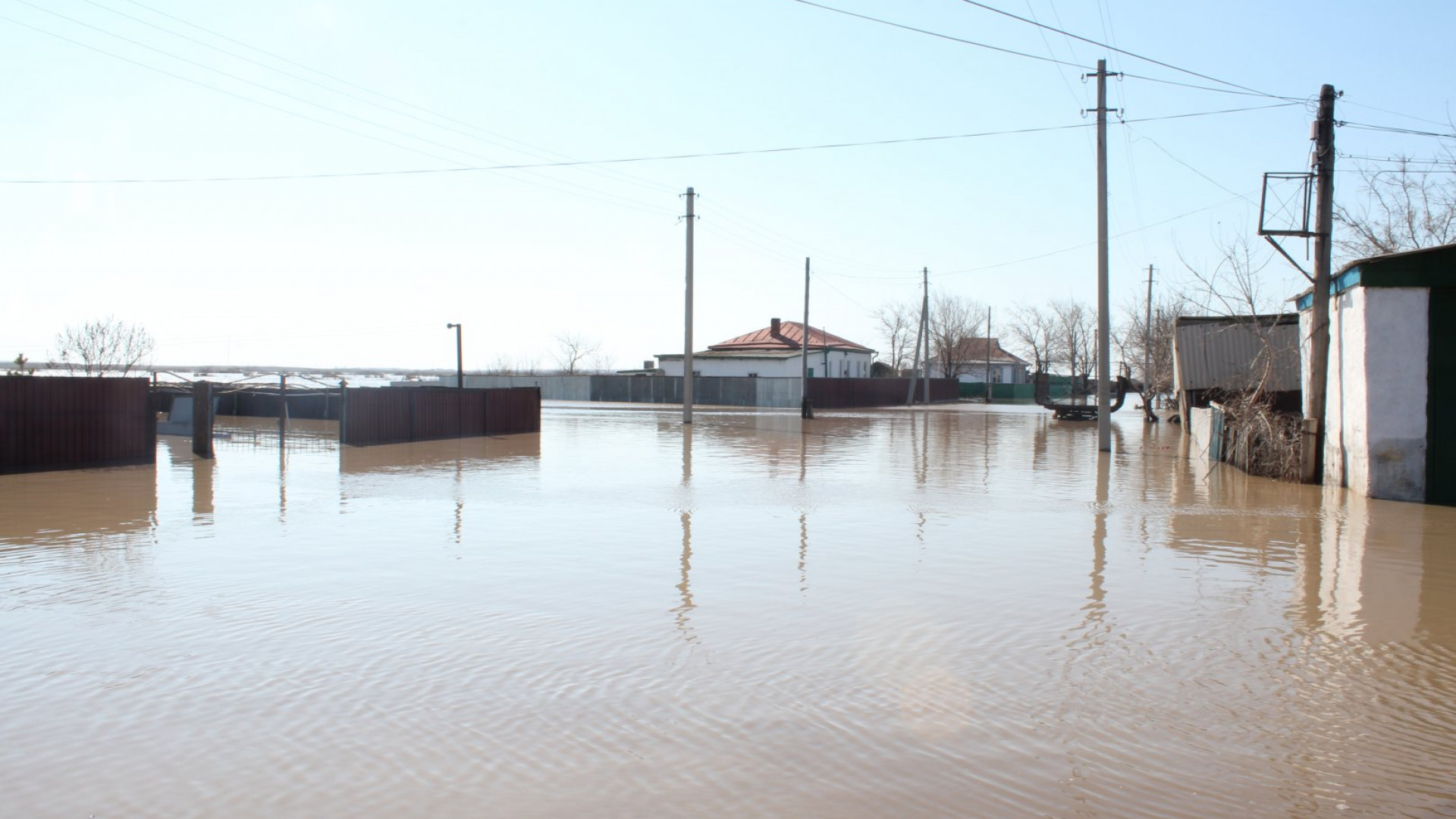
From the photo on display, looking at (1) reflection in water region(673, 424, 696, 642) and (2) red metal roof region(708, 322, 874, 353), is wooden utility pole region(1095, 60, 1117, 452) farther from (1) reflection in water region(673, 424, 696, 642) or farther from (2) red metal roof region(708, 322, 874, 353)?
(2) red metal roof region(708, 322, 874, 353)

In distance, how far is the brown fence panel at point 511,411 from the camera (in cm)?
3112

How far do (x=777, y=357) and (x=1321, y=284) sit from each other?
58.7m

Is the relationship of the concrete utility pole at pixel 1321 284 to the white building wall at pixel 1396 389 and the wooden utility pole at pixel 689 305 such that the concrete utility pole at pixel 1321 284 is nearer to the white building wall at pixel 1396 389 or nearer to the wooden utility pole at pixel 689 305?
the white building wall at pixel 1396 389

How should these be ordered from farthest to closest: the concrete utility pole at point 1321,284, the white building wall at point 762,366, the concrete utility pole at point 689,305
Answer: the white building wall at point 762,366 → the concrete utility pole at point 689,305 → the concrete utility pole at point 1321,284

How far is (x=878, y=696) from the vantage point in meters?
Result: 5.97

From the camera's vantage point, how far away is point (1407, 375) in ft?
52.7

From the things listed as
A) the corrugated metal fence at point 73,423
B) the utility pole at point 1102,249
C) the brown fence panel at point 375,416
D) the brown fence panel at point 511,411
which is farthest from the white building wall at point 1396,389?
the brown fence panel at point 511,411

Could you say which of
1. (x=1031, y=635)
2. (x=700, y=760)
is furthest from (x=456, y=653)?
(x=1031, y=635)

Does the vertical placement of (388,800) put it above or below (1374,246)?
below

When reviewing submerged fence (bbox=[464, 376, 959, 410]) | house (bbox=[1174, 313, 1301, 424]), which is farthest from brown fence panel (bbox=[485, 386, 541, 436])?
submerged fence (bbox=[464, 376, 959, 410])

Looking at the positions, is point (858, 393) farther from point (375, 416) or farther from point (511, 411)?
point (375, 416)

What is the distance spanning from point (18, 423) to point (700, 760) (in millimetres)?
18363

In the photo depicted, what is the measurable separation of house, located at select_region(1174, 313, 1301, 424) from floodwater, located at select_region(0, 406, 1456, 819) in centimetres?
1801

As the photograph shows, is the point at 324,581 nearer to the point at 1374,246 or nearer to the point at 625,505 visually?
the point at 625,505
